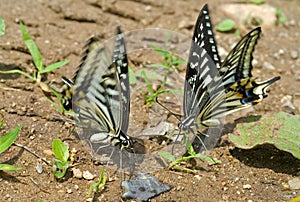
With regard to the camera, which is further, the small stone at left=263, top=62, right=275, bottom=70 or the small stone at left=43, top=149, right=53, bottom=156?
the small stone at left=263, top=62, right=275, bottom=70

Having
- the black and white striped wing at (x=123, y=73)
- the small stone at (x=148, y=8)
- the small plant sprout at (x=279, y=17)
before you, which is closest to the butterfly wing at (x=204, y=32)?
the black and white striped wing at (x=123, y=73)

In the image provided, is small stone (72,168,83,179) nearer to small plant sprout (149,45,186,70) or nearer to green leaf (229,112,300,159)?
green leaf (229,112,300,159)

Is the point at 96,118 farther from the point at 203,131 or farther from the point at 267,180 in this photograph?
the point at 267,180

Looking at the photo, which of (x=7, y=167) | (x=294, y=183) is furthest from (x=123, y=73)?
(x=294, y=183)

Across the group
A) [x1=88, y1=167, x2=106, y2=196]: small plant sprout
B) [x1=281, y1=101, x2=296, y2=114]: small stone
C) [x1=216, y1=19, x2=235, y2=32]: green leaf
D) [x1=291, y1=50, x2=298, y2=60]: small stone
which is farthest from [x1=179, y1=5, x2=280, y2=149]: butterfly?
[x1=216, y1=19, x2=235, y2=32]: green leaf

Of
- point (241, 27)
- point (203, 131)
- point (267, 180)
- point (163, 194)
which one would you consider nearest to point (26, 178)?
point (163, 194)
